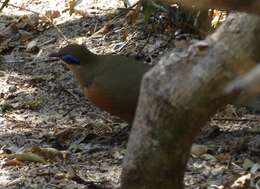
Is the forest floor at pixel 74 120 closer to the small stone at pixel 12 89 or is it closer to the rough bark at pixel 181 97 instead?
the small stone at pixel 12 89

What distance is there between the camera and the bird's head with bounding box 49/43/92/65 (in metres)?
3.83

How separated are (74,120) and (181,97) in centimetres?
232

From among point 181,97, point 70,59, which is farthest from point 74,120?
point 181,97

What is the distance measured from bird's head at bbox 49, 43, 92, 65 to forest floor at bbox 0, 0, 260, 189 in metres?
0.40

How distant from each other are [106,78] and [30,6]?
127 inches

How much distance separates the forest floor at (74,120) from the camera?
10.2 feet

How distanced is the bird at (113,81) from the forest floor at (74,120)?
299 millimetres

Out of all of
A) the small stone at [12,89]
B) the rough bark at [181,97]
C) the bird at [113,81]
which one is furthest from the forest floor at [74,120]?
the rough bark at [181,97]

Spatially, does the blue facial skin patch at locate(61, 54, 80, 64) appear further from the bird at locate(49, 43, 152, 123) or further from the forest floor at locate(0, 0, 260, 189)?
the forest floor at locate(0, 0, 260, 189)

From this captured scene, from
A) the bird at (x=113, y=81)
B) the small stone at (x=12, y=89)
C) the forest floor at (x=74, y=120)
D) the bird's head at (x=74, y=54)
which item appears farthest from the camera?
the small stone at (x=12, y=89)

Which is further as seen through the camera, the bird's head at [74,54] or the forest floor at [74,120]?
the bird's head at [74,54]

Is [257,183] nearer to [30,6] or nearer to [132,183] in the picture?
[132,183]

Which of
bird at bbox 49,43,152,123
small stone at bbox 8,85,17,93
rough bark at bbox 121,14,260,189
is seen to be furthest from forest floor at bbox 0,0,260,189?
rough bark at bbox 121,14,260,189

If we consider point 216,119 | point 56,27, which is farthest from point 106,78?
point 56,27
